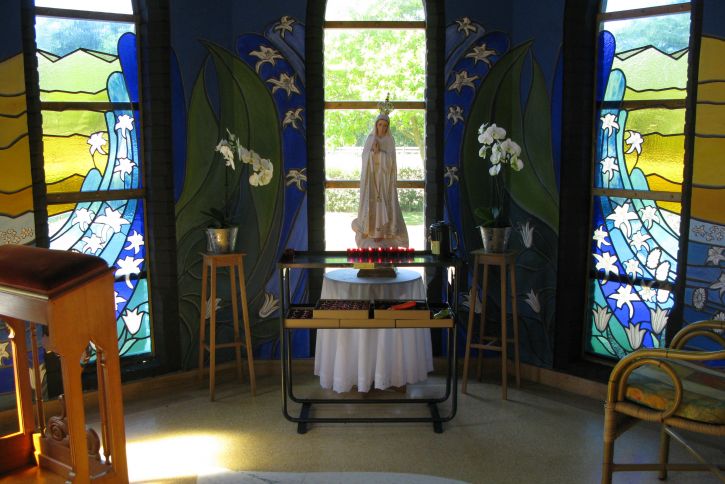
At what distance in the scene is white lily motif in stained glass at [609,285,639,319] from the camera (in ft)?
15.7

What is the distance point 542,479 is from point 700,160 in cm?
204

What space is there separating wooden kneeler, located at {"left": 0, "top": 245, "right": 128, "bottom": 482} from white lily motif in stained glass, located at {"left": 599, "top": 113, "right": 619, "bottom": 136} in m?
3.48

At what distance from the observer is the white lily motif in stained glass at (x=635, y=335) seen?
4754mm

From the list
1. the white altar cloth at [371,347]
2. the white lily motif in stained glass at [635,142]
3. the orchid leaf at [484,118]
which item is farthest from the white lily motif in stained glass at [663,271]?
the white altar cloth at [371,347]

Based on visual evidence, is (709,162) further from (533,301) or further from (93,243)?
(93,243)

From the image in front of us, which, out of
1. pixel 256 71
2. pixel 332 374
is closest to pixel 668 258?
pixel 332 374

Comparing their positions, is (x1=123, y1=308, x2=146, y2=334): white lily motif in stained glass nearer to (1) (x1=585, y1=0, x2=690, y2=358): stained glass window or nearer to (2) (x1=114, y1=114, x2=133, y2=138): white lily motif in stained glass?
(2) (x1=114, y1=114, x2=133, y2=138): white lily motif in stained glass

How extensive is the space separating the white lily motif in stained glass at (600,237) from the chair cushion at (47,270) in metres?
3.44

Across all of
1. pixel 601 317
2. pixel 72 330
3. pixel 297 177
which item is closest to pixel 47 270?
pixel 72 330

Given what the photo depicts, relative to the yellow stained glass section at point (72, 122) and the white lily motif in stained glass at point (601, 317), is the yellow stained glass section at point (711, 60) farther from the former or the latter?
the yellow stained glass section at point (72, 122)

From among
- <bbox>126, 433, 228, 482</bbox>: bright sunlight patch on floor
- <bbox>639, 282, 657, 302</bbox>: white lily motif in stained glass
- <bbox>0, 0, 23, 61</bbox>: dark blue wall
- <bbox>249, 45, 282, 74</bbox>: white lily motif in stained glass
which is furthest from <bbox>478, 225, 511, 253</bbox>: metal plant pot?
<bbox>0, 0, 23, 61</bbox>: dark blue wall

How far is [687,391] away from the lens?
3135 millimetres

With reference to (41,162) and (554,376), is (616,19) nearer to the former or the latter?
(554,376)

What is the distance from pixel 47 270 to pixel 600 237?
12.1 ft
